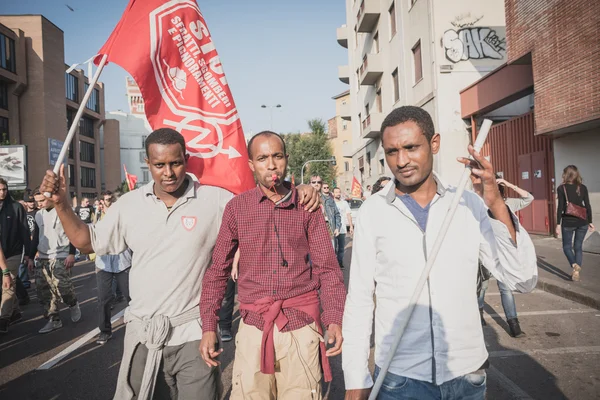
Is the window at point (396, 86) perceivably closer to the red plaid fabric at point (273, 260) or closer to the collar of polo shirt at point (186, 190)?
the collar of polo shirt at point (186, 190)

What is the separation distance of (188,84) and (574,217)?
7.36 metres

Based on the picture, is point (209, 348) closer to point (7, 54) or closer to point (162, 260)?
point (162, 260)

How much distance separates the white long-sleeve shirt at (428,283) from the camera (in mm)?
1860

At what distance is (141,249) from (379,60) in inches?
893

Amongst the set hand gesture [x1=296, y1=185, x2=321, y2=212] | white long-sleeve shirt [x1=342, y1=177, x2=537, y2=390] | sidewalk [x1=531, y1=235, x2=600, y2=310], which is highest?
hand gesture [x1=296, y1=185, x2=321, y2=212]

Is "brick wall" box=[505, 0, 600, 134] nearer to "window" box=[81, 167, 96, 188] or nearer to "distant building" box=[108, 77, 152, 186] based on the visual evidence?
"window" box=[81, 167, 96, 188]

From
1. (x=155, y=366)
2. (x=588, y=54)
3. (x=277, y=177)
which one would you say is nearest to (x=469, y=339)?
(x=277, y=177)

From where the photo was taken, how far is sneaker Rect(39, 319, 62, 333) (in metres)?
6.15

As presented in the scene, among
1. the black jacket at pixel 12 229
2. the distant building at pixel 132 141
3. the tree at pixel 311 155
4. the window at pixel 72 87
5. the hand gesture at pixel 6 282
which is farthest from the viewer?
the distant building at pixel 132 141

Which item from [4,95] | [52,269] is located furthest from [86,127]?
[52,269]

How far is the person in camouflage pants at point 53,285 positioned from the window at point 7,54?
3186cm

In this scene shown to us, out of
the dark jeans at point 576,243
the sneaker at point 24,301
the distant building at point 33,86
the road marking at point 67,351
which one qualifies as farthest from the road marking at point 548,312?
the distant building at point 33,86

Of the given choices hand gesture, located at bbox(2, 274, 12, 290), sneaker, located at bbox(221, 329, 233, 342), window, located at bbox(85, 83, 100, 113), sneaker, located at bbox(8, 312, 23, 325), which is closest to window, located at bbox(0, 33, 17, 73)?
window, located at bbox(85, 83, 100, 113)

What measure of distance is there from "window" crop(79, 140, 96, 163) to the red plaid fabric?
50819 mm
